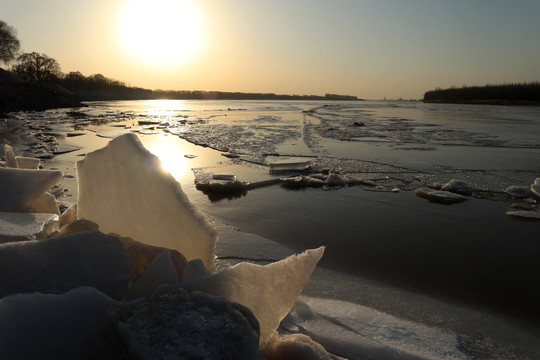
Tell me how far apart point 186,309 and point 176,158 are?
212 inches

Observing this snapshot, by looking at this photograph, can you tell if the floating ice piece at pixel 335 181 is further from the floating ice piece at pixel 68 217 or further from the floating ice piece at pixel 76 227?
the floating ice piece at pixel 76 227

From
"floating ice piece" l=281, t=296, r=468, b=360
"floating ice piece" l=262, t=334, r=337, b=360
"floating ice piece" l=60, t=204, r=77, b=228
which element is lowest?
"floating ice piece" l=281, t=296, r=468, b=360

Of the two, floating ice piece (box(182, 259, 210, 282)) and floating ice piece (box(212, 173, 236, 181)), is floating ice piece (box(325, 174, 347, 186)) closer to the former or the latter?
floating ice piece (box(212, 173, 236, 181))

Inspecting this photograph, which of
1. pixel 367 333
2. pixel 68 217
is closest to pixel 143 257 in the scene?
pixel 68 217

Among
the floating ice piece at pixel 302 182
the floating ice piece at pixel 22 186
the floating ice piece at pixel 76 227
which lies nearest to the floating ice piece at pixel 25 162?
the floating ice piece at pixel 22 186

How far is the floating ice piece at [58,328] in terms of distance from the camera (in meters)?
0.67

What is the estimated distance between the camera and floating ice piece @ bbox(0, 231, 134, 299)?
0.87 metres

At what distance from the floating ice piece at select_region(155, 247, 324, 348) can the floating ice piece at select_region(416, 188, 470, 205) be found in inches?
115

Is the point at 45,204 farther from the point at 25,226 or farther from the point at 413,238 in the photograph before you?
the point at 413,238

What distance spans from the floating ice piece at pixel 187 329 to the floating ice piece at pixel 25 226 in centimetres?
62

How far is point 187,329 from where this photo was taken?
0.69m

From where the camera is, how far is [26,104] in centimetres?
2306

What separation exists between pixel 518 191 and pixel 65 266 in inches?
170

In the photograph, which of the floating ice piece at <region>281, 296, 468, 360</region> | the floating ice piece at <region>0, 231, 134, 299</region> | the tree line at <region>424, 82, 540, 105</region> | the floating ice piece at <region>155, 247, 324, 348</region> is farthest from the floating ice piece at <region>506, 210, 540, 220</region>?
the tree line at <region>424, 82, 540, 105</region>
